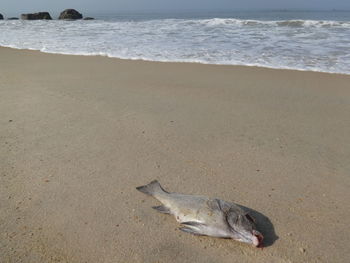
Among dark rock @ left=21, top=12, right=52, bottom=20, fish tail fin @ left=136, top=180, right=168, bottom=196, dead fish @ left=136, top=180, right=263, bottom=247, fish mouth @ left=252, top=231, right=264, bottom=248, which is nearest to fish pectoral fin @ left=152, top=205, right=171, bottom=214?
dead fish @ left=136, top=180, right=263, bottom=247

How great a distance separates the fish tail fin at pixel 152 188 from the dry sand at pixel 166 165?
0.07 m

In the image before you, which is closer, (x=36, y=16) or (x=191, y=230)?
(x=191, y=230)

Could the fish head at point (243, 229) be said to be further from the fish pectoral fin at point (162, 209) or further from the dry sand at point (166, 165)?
the fish pectoral fin at point (162, 209)

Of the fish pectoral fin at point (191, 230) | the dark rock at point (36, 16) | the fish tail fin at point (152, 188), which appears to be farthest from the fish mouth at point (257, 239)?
the dark rock at point (36, 16)

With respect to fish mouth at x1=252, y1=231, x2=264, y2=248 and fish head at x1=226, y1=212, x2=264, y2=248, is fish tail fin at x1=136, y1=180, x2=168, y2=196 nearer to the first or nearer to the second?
fish head at x1=226, y1=212, x2=264, y2=248

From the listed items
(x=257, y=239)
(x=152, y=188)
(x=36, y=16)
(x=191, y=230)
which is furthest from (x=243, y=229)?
(x=36, y=16)

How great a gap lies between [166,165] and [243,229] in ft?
4.15

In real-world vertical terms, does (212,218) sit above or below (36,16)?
above

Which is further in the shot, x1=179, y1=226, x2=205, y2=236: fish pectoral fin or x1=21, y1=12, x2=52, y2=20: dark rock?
x1=21, y1=12, x2=52, y2=20: dark rock

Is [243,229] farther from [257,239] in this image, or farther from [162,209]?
[162,209]

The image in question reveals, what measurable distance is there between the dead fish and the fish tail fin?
0.17m

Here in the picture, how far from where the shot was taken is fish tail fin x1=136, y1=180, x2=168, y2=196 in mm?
2957

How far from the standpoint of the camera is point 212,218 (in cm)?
252

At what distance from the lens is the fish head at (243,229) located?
7.80ft
